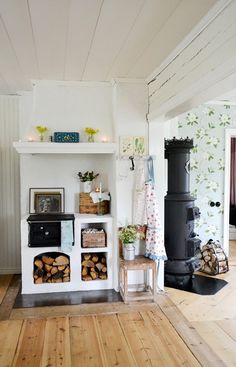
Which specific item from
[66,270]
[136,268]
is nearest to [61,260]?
[66,270]

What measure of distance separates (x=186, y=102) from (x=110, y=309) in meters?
2.05

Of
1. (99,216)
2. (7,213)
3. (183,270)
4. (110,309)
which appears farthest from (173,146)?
(7,213)

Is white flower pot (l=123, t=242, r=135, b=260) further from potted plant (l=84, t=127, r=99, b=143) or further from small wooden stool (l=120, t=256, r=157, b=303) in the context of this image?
potted plant (l=84, t=127, r=99, b=143)

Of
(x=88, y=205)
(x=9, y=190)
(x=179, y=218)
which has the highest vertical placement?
(x=9, y=190)

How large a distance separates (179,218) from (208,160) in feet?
3.98

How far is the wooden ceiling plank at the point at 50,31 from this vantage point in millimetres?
1981

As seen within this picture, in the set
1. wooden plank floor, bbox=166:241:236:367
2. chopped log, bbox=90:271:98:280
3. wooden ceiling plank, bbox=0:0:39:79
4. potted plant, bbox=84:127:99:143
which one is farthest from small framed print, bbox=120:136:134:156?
wooden plank floor, bbox=166:241:236:367

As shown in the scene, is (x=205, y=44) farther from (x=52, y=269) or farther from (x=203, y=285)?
(x=203, y=285)

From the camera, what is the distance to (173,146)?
157 inches

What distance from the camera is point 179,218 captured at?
400 centimetres

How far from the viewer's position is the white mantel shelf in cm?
350

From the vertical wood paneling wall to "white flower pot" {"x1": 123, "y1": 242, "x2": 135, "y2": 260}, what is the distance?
1.60 meters

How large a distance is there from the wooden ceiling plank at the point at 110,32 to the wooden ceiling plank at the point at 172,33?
0.24 metres

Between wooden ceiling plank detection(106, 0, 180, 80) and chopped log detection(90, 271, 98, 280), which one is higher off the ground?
wooden ceiling plank detection(106, 0, 180, 80)
